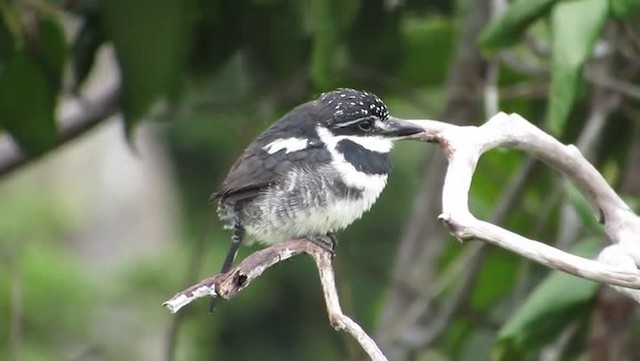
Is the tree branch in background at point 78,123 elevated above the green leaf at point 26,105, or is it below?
above

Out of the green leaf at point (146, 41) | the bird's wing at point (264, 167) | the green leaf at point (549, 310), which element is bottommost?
the green leaf at point (549, 310)

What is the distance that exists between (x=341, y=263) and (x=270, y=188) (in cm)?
200

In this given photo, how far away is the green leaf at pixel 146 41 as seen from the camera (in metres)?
4.23

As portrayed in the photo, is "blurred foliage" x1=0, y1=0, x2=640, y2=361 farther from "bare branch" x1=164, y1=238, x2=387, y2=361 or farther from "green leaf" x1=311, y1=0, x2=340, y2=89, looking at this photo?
"bare branch" x1=164, y1=238, x2=387, y2=361

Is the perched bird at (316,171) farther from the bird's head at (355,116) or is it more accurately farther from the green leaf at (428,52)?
the green leaf at (428,52)

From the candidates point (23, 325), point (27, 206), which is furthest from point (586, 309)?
point (27, 206)

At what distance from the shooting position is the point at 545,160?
2.94 metres

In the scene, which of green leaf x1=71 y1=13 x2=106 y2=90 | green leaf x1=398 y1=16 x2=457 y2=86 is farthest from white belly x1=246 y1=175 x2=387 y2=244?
green leaf x1=398 y1=16 x2=457 y2=86

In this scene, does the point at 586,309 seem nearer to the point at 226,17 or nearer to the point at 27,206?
the point at 226,17

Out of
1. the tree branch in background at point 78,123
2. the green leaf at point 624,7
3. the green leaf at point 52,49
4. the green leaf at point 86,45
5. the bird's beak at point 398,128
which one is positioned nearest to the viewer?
the bird's beak at point 398,128

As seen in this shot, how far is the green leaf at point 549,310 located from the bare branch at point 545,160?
36.8 inches

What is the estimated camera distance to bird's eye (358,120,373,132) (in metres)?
3.49

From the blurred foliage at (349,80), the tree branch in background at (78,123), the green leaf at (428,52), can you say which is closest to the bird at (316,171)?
the blurred foliage at (349,80)

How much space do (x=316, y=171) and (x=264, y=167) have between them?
0.43 feet
